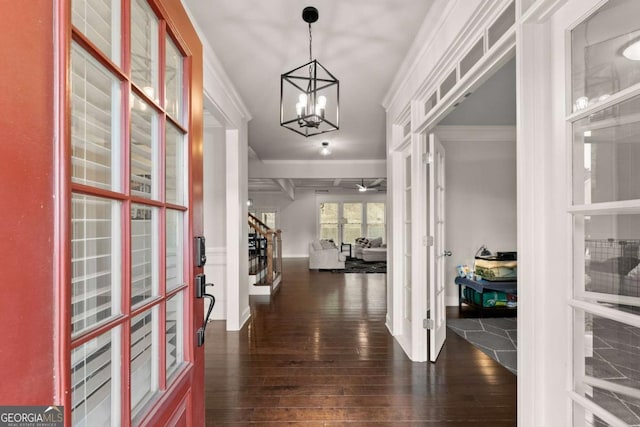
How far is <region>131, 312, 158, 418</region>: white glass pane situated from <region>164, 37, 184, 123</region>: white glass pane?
0.68m

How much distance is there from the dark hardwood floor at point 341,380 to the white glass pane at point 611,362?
3.61 feet

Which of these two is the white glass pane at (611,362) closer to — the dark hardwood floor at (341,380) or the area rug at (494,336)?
the dark hardwood floor at (341,380)

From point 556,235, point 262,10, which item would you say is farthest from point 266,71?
point 556,235

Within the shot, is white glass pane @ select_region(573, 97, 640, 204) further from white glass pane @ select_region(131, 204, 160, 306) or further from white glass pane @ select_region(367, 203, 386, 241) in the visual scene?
white glass pane @ select_region(367, 203, 386, 241)

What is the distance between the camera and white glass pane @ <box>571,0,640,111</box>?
0.95m

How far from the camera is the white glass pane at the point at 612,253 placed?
954mm

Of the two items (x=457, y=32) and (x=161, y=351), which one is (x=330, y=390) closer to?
(x=161, y=351)

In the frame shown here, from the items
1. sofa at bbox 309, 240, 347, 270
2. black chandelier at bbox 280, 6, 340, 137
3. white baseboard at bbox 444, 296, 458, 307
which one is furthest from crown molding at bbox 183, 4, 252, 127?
sofa at bbox 309, 240, 347, 270

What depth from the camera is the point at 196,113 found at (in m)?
1.22

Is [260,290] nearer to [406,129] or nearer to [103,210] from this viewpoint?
[406,129]

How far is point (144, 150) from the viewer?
933mm

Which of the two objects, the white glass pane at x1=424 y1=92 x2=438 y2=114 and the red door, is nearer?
the red door

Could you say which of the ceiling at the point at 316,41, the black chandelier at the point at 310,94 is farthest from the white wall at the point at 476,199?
the black chandelier at the point at 310,94

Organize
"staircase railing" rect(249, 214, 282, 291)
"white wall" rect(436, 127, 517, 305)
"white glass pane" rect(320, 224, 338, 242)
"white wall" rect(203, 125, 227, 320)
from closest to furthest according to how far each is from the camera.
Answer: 1. "white wall" rect(203, 125, 227, 320)
2. "white wall" rect(436, 127, 517, 305)
3. "staircase railing" rect(249, 214, 282, 291)
4. "white glass pane" rect(320, 224, 338, 242)
